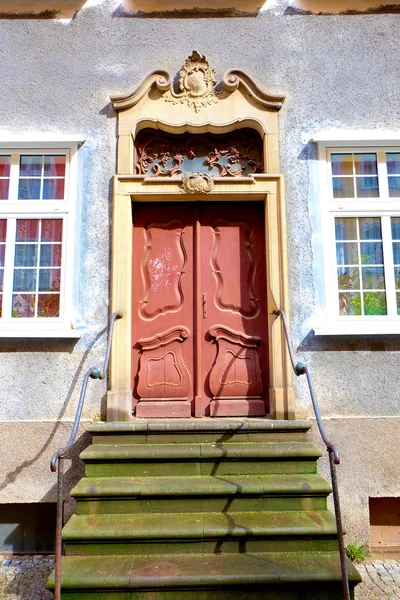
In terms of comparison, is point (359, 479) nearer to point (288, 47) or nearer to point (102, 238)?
point (102, 238)

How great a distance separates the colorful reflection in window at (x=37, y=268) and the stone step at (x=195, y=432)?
1408mm

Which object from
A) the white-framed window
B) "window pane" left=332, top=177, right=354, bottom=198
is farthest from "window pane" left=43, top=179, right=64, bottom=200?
"window pane" left=332, top=177, right=354, bottom=198

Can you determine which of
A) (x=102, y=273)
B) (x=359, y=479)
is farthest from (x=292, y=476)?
(x=102, y=273)

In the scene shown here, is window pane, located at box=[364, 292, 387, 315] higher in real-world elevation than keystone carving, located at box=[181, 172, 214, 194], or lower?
lower

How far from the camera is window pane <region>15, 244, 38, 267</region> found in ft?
15.9

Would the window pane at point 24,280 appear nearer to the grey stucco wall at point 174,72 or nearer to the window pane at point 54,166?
the grey stucco wall at point 174,72

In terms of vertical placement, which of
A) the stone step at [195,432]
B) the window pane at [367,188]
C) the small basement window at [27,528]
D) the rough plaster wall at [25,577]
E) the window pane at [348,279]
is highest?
the window pane at [367,188]

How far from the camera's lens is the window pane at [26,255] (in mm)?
4855

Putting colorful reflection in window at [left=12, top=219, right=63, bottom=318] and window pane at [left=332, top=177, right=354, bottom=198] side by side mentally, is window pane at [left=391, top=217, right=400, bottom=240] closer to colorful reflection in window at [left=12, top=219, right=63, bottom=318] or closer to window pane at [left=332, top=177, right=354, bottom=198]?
window pane at [left=332, top=177, right=354, bottom=198]

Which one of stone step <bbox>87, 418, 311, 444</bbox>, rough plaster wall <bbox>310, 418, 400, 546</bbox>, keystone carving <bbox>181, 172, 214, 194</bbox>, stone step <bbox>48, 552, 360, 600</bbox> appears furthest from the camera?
keystone carving <bbox>181, 172, 214, 194</bbox>

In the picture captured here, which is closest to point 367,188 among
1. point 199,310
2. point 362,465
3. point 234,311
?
point 234,311

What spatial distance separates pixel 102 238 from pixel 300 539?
3.22 meters

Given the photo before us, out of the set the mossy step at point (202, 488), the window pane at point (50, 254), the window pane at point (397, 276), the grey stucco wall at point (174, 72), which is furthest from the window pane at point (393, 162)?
the window pane at point (50, 254)

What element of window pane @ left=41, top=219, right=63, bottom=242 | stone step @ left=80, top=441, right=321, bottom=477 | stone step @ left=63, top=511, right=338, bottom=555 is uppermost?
window pane @ left=41, top=219, right=63, bottom=242
